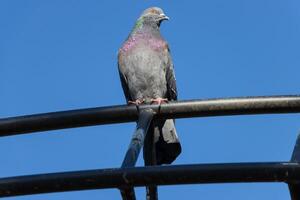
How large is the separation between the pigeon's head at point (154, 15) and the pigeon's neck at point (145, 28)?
0.07 m

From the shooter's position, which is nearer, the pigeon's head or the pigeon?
the pigeon

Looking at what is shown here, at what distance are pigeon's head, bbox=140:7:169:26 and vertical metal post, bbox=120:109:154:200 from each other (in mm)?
6474

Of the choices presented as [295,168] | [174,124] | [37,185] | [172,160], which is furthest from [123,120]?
[174,124]

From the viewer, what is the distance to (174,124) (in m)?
7.21

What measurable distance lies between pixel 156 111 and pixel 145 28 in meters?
6.07

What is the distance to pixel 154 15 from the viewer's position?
1005cm

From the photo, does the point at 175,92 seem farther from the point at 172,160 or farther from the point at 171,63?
the point at 172,160

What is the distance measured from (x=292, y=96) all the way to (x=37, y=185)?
4.24 feet

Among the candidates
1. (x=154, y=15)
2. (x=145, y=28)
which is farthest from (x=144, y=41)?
(x=154, y=15)

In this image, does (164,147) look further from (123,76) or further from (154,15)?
(154,15)

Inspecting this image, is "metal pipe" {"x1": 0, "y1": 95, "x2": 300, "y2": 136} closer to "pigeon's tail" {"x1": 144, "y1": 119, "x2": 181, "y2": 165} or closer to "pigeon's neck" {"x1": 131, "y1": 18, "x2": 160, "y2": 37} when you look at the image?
"pigeon's tail" {"x1": 144, "y1": 119, "x2": 181, "y2": 165}

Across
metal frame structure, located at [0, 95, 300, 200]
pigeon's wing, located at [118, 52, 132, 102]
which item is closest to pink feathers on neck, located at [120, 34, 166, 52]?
pigeon's wing, located at [118, 52, 132, 102]

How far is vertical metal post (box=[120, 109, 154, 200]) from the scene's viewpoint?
9.18 feet

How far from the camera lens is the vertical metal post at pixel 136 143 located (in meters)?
2.80
